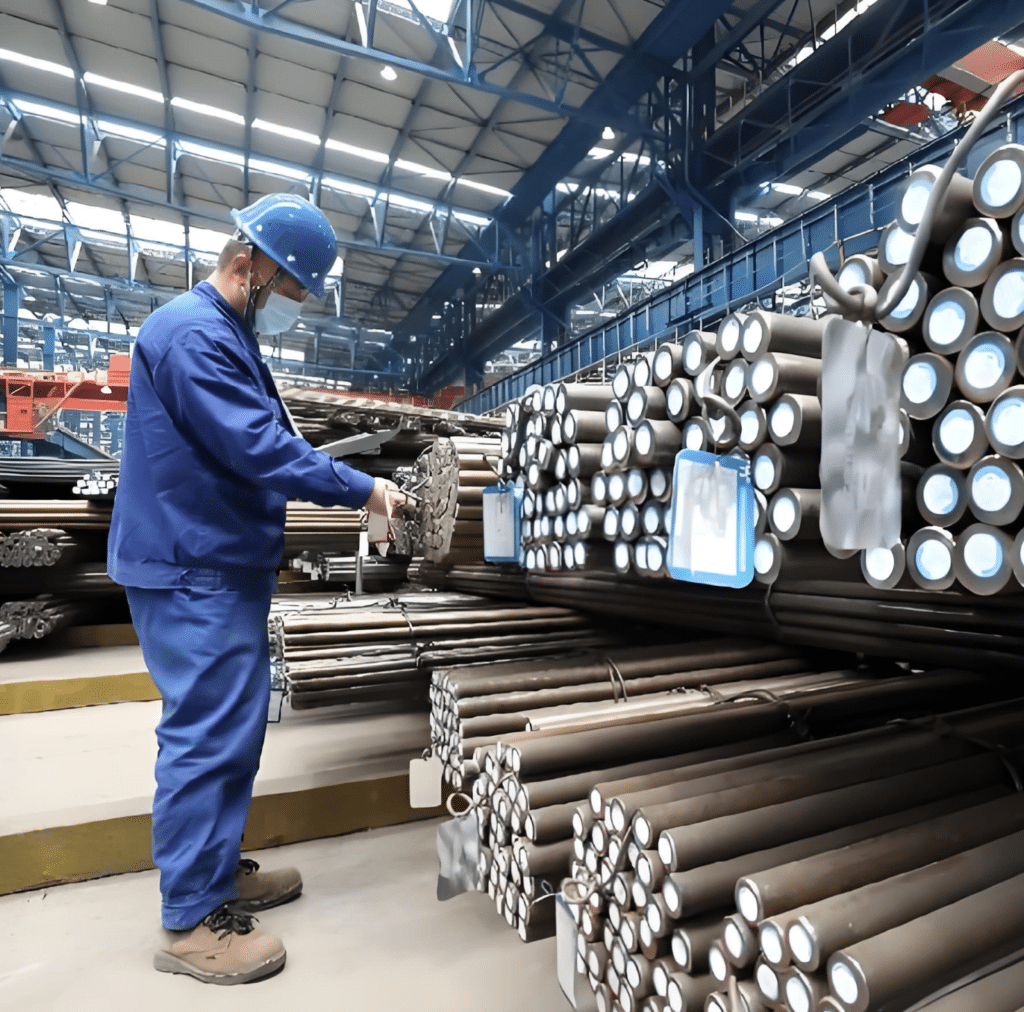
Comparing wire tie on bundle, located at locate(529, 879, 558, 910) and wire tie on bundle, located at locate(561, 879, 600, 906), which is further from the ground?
wire tie on bundle, located at locate(561, 879, 600, 906)

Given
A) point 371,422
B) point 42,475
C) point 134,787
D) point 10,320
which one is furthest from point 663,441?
point 10,320

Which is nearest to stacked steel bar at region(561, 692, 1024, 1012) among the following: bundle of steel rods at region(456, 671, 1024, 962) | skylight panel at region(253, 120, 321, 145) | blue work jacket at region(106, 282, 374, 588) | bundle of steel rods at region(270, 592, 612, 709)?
bundle of steel rods at region(456, 671, 1024, 962)

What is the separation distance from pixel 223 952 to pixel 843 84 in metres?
7.62

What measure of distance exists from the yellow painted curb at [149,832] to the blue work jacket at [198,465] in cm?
92

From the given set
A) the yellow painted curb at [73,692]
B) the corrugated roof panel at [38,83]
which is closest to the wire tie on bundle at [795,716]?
the yellow painted curb at [73,692]

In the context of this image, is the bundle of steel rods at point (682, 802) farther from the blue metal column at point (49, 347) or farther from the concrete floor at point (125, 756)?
the blue metal column at point (49, 347)

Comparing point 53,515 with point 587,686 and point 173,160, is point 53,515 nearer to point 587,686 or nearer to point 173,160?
point 587,686

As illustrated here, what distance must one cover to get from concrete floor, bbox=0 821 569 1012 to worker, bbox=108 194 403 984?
0.08 metres

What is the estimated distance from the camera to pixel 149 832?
2191 millimetres

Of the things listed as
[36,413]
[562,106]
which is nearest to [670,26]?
[562,106]

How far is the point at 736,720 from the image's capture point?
5.25ft

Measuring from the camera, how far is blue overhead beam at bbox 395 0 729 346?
7.05m

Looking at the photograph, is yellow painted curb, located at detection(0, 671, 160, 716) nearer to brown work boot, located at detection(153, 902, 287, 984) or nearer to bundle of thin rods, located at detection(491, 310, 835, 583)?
brown work boot, located at detection(153, 902, 287, 984)

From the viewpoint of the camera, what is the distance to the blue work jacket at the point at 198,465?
65.9 inches
